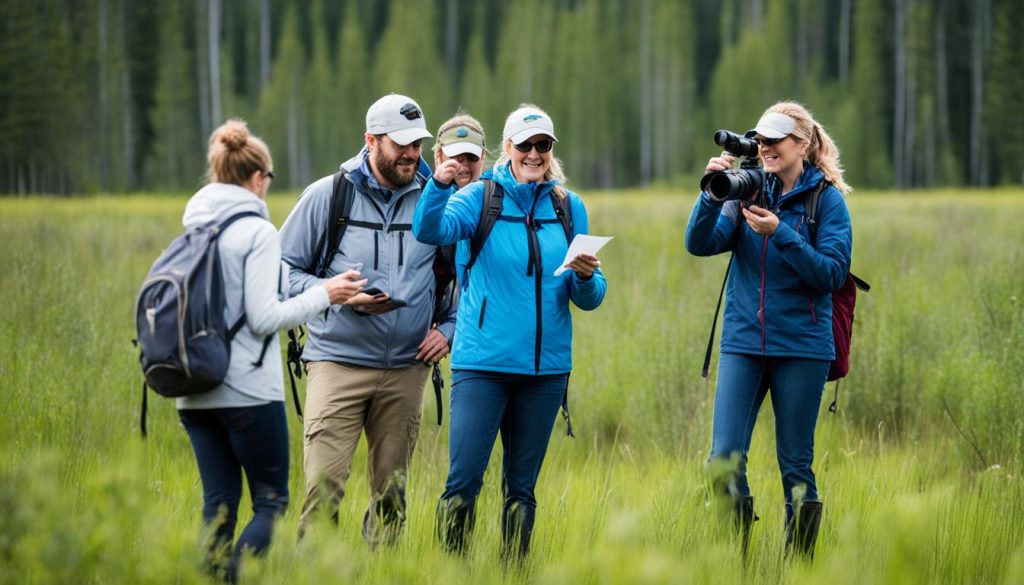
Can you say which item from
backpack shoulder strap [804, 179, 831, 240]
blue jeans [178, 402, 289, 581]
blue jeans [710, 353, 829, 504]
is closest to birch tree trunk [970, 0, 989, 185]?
backpack shoulder strap [804, 179, 831, 240]

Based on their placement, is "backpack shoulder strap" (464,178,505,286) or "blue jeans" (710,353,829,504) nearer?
"backpack shoulder strap" (464,178,505,286)

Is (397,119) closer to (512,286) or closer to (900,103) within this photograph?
(512,286)

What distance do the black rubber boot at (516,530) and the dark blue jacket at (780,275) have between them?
3.80 feet

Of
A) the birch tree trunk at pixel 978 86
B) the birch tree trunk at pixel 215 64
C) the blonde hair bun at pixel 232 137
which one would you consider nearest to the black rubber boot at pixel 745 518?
the blonde hair bun at pixel 232 137

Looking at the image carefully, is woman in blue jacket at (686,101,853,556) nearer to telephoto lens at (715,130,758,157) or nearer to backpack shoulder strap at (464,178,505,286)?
telephoto lens at (715,130,758,157)

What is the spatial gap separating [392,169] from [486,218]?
1.66 ft

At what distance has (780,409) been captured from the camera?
4730 millimetres

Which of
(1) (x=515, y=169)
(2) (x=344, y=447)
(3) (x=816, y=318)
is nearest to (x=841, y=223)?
(3) (x=816, y=318)

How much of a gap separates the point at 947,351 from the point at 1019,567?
5.90 metres

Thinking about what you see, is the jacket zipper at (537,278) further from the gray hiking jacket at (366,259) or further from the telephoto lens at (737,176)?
the telephoto lens at (737,176)

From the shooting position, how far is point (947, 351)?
26.8 feet

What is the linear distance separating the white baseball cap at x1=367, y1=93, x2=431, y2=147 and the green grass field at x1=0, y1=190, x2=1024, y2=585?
5.64 feet

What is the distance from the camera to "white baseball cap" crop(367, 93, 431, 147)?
4.56 meters

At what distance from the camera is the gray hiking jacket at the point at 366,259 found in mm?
4648
